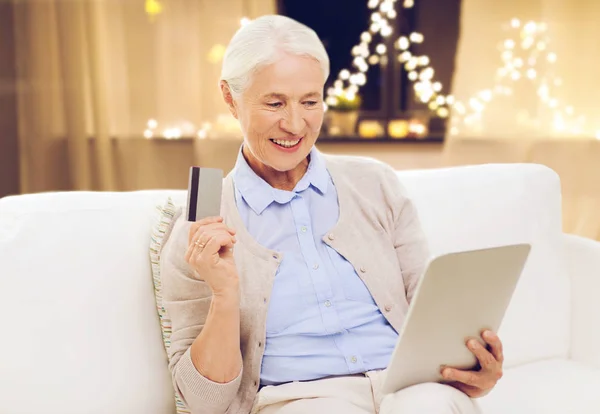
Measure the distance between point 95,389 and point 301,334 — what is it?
0.41 meters

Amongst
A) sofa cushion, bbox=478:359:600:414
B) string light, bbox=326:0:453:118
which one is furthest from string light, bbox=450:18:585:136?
sofa cushion, bbox=478:359:600:414

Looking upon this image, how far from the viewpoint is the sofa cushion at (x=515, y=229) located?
5.43 feet

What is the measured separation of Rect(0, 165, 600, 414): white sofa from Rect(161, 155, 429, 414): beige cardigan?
0.13 m

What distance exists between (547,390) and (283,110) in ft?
2.83

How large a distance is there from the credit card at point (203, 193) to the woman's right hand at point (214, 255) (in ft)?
0.06

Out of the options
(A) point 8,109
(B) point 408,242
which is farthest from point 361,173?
(A) point 8,109

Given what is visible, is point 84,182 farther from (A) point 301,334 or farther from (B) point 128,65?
(A) point 301,334

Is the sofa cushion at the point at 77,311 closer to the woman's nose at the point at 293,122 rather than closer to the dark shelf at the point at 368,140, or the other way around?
the woman's nose at the point at 293,122

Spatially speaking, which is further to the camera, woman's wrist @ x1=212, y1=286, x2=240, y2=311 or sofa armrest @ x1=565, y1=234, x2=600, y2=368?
sofa armrest @ x1=565, y1=234, x2=600, y2=368

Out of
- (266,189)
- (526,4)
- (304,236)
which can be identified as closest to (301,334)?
(304,236)

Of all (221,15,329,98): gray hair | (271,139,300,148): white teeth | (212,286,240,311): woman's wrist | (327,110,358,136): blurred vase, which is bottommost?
(212,286,240,311): woman's wrist

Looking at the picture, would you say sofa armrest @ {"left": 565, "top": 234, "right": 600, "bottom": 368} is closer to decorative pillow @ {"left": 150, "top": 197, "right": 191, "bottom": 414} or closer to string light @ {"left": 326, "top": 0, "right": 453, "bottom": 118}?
decorative pillow @ {"left": 150, "top": 197, "right": 191, "bottom": 414}

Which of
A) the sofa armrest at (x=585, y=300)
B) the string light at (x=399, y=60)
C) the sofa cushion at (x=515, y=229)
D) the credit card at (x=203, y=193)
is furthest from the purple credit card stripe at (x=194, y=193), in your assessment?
the string light at (x=399, y=60)

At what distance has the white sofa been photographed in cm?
126
